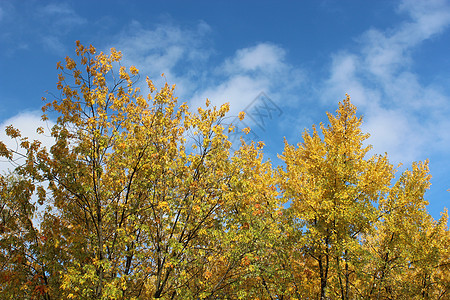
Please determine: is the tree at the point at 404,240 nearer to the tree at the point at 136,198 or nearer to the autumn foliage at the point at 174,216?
the autumn foliage at the point at 174,216

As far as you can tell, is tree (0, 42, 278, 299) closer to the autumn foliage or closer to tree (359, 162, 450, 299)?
the autumn foliage

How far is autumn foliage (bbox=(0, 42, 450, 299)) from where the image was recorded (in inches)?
280

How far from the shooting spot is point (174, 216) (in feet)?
25.3

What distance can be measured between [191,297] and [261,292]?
3.44 meters

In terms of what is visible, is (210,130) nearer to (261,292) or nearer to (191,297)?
(191,297)

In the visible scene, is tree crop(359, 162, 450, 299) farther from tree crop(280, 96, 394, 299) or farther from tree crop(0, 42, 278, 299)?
tree crop(0, 42, 278, 299)

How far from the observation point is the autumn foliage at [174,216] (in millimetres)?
7105

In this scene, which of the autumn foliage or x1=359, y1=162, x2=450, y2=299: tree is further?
x1=359, y1=162, x2=450, y2=299: tree

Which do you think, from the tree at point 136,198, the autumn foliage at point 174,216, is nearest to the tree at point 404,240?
the autumn foliage at point 174,216

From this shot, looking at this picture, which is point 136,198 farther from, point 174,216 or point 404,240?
point 404,240

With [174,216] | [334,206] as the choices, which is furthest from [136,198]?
[334,206]

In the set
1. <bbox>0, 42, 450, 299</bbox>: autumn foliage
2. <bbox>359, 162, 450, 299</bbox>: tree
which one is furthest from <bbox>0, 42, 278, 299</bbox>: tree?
<bbox>359, 162, 450, 299</bbox>: tree

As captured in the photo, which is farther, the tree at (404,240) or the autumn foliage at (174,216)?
the tree at (404,240)

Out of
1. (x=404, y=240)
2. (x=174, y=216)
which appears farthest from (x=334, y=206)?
(x=174, y=216)
